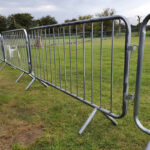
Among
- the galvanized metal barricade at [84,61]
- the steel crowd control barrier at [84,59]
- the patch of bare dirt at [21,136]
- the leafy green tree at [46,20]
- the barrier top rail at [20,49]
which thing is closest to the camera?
the steel crowd control barrier at [84,59]

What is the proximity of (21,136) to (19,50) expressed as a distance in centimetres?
325

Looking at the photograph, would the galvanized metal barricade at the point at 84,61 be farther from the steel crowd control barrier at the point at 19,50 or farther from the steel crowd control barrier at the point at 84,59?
the steel crowd control barrier at the point at 19,50

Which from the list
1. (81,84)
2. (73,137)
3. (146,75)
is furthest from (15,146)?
(146,75)

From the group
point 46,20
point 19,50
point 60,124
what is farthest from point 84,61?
point 46,20

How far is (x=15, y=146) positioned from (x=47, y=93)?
1.77 metres

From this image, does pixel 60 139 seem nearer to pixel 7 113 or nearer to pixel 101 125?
pixel 101 125

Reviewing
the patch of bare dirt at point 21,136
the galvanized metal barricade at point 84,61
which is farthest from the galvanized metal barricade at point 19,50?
the patch of bare dirt at point 21,136

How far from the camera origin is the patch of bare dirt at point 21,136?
2076 millimetres

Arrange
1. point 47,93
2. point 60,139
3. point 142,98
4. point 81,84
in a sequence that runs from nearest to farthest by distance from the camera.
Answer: point 60,139 → point 142,98 → point 47,93 → point 81,84

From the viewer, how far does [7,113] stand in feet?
9.30

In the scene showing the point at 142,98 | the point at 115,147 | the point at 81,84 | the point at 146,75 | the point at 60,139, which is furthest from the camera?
the point at 146,75

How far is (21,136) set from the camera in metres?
2.22

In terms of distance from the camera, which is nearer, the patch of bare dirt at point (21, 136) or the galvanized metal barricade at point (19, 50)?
the patch of bare dirt at point (21, 136)

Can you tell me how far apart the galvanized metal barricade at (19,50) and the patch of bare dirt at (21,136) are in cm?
202
